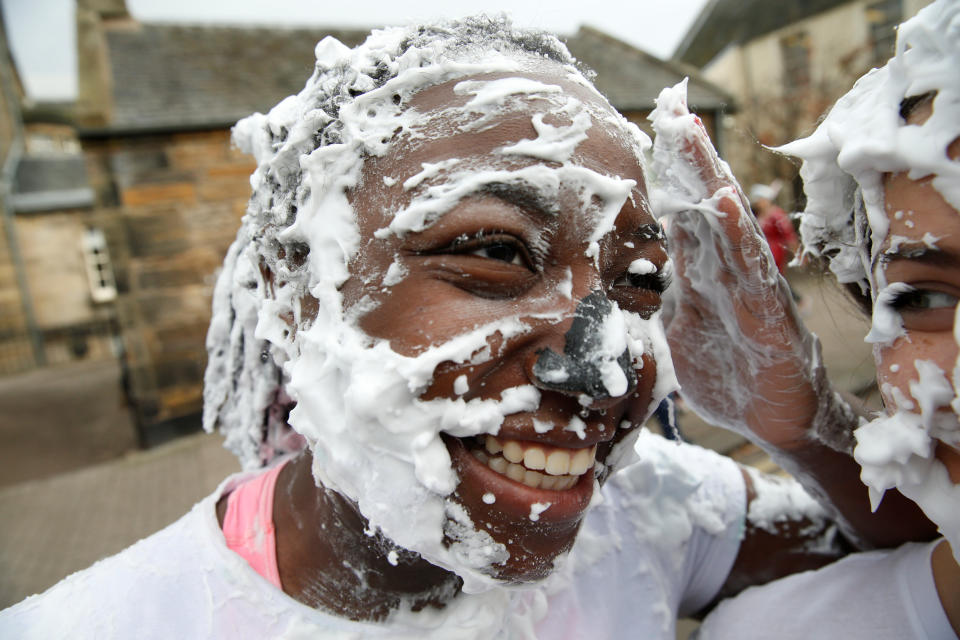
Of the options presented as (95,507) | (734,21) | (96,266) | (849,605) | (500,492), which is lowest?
(95,507)

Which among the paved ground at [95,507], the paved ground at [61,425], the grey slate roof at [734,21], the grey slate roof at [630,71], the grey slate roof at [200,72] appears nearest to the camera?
the paved ground at [95,507]

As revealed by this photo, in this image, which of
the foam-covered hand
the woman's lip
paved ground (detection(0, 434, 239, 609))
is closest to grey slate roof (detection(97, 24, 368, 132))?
paved ground (detection(0, 434, 239, 609))

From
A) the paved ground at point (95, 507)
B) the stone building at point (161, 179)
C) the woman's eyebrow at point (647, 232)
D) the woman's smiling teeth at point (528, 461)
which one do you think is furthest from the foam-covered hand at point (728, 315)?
the stone building at point (161, 179)

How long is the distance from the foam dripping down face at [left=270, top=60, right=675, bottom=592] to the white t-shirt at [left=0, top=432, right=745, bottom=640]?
8.6 inches

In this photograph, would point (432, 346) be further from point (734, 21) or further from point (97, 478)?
point (734, 21)

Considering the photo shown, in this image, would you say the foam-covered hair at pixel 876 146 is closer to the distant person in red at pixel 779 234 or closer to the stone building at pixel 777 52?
the distant person in red at pixel 779 234

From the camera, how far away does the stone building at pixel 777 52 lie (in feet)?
30.3

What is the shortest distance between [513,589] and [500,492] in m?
0.20

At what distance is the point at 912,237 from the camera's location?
0.86m

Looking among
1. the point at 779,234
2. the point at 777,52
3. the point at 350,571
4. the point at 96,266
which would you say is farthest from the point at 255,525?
the point at 96,266

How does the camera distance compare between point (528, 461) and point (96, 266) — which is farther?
point (96, 266)

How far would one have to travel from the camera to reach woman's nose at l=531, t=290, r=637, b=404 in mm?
919

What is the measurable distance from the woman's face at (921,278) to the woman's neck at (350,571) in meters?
0.90

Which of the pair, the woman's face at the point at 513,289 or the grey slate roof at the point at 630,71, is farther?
the grey slate roof at the point at 630,71
